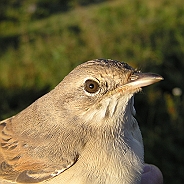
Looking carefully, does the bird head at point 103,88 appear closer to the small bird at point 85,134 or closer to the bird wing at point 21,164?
the small bird at point 85,134

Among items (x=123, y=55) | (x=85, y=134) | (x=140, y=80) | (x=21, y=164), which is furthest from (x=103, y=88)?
(x=123, y=55)

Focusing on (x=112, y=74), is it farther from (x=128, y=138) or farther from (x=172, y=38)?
(x=172, y=38)

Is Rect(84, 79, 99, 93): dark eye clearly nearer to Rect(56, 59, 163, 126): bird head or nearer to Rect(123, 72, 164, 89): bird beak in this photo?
Rect(56, 59, 163, 126): bird head

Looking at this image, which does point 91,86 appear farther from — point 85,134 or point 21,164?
point 21,164

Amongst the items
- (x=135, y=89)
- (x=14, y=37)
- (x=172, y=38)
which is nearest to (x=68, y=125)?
(x=135, y=89)

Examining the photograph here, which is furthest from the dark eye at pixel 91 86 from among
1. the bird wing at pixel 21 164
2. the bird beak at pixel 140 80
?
the bird wing at pixel 21 164
